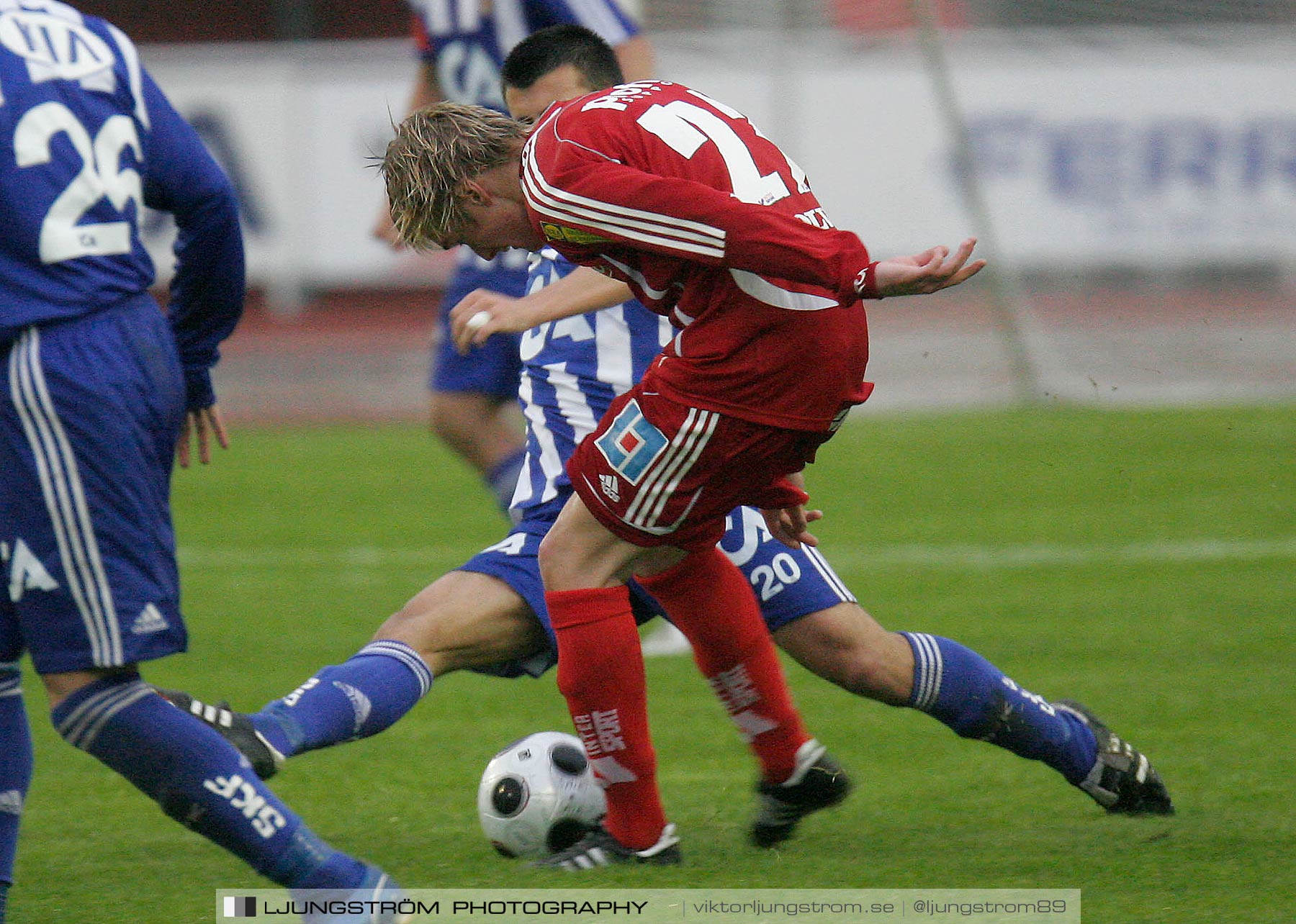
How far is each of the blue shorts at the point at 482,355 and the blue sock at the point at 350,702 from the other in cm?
178

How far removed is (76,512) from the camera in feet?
7.76

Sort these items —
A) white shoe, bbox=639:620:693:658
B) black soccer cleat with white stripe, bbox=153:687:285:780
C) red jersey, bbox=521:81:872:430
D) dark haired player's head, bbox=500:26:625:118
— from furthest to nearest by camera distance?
white shoe, bbox=639:620:693:658
dark haired player's head, bbox=500:26:625:118
black soccer cleat with white stripe, bbox=153:687:285:780
red jersey, bbox=521:81:872:430

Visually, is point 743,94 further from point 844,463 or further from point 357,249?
point 844,463

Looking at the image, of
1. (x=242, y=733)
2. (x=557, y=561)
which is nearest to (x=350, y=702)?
(x=242, y=733)

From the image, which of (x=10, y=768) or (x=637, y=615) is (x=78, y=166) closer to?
(x=10, y=768)

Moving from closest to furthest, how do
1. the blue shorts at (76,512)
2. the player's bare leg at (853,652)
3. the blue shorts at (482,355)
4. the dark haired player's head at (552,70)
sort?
the blue shorts at (76,512) → the player's bare leg at (853,652) → the dark haired player's head at (552,70) → the blue shorts at (482,355)

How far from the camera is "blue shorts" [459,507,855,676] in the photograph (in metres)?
3.21

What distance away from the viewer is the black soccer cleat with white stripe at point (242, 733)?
277 centimetres

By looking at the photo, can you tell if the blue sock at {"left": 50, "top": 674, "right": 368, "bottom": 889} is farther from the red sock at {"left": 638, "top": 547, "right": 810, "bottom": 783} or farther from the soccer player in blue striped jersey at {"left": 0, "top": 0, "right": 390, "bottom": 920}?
the red sock at {"left": 638, "top": 547, "right": 810, "bottom": 783}

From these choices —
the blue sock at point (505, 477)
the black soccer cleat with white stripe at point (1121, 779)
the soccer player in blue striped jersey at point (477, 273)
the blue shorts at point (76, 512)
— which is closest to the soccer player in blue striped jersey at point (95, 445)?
the blue shorts at point (76, 512)

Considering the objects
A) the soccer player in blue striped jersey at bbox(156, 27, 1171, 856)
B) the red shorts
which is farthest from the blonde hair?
the red shorts

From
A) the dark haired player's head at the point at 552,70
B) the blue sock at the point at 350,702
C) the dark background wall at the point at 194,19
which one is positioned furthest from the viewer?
the dark background wall at the point at 194,19

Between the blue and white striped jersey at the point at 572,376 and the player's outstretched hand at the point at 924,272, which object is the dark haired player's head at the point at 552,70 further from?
the player's outstretched hand at the point at 924,272

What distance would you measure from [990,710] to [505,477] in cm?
196
